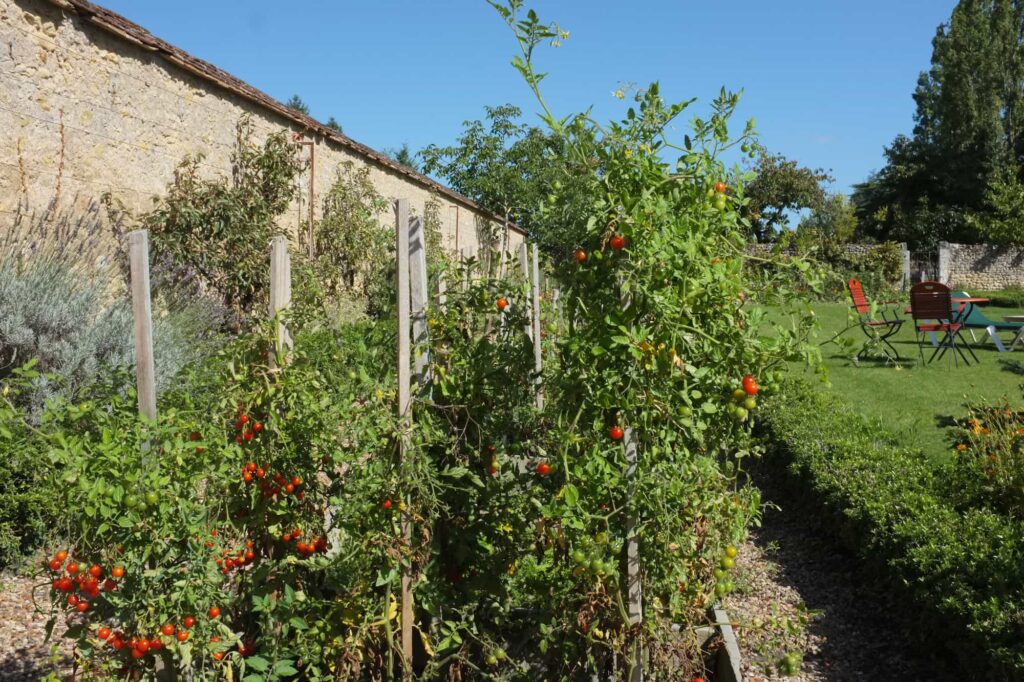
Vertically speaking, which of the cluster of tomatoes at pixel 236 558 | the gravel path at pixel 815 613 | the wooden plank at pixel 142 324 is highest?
the wooden plank at pixel 142 324

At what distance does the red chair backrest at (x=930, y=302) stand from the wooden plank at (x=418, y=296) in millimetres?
7799

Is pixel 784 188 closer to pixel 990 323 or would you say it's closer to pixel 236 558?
pixel 990 323

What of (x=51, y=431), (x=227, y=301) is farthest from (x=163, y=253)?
(x=51, y=431)

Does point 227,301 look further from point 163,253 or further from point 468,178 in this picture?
point 468,178

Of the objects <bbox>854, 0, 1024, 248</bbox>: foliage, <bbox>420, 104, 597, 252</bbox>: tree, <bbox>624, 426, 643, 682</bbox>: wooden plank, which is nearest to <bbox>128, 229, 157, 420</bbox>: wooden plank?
<bbox>624, 426, 643, 682</bbox>: wooden plank

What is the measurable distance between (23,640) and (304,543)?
169 cm

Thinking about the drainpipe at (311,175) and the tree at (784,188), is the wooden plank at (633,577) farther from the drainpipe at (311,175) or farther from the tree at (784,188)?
the tree at (784,188)

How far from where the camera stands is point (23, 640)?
3.47m

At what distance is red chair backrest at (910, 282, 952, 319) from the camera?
29.7 feet

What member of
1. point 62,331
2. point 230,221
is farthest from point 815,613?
point 230,221

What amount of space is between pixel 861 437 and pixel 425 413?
379 cm

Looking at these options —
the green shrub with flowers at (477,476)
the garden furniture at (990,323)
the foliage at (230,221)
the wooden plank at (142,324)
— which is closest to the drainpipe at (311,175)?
the foliage at (230,221)

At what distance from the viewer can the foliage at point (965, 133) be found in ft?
101

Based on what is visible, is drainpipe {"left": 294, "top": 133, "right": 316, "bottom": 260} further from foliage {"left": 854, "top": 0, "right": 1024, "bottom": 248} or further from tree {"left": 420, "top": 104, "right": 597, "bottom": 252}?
foliage {"left": 854, "top": 0, "right": 1024, "bottom": 248}
